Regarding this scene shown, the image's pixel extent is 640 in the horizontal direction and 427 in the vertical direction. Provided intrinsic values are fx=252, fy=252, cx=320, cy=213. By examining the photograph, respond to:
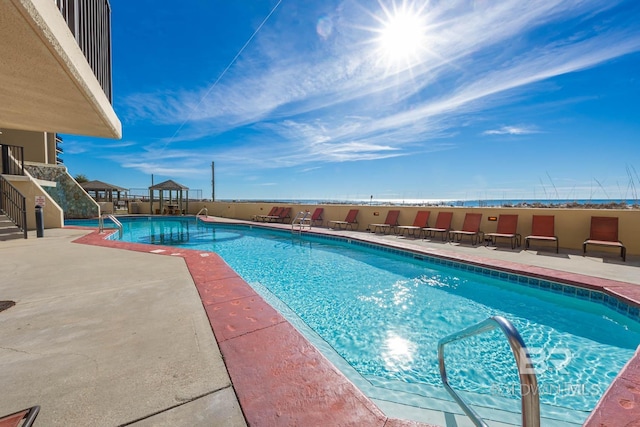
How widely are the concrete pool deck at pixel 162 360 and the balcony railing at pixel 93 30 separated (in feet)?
9.64

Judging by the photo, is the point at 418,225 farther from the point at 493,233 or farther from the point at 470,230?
the point at 493,233

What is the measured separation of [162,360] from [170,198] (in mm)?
20587

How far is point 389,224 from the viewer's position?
9.79 m

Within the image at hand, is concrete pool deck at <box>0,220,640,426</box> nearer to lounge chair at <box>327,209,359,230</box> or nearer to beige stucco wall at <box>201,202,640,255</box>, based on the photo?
beige stucco wall at <box>201,202,640,255</box>

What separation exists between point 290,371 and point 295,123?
690 inches

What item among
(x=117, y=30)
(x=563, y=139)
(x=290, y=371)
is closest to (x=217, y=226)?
(x=117, y=30)

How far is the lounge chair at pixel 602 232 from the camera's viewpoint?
19.3 feet

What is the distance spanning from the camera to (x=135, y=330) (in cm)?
221

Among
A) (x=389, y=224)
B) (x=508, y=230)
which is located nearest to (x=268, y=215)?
(x=389, y=224)

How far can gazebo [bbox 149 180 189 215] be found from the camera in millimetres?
17547

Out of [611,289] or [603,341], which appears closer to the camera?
[603,341]

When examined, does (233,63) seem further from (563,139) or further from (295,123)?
(563,139)

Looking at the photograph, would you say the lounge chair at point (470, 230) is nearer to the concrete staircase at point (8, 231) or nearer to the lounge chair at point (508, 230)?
the lounge chair at point (508, 230)

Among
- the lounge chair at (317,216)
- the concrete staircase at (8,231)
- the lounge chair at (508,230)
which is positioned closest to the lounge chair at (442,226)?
the lounge chair at (508,230)
